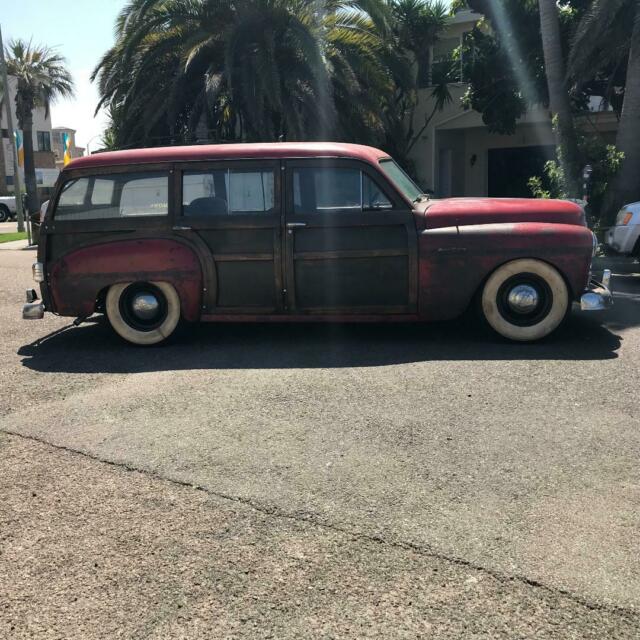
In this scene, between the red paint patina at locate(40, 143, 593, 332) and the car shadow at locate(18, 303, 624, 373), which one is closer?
the car shadow at locate(18, 303, 624, 373)

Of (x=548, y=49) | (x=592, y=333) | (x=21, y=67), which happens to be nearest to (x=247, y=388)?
(x=592, y=333)

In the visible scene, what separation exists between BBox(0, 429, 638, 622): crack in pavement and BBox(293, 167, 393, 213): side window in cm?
327

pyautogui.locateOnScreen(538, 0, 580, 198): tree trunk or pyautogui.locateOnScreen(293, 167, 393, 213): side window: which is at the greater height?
pyautogui.locateOnScreen(538, 0, 580, 198): tree trunk

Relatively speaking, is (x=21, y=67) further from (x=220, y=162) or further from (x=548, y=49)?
(x=220, y=162)

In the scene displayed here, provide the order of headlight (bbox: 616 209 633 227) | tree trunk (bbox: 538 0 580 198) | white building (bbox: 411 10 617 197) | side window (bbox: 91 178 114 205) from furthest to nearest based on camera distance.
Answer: white building (bbox: 411 10 617 197) < tree trunk (bbox: 538 0 580 198) < headlight (bbox: 616 209 633 227) < side window (bbox: 91 178 114 205)

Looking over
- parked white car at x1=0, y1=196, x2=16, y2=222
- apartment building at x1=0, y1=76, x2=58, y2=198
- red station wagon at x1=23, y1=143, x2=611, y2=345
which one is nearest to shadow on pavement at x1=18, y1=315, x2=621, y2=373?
red station wagon at x1=23, y1=143, x2=611, y2=345

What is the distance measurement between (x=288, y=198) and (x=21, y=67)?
33.0m

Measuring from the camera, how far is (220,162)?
22.5 feet

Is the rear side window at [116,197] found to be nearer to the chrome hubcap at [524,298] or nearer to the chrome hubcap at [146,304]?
the chrome hubcap at [146,304]

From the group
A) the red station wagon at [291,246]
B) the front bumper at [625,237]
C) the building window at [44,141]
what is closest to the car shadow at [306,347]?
the red station wagon at [291,246]

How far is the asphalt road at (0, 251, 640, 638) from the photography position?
278 cm

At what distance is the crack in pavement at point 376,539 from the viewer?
108 inches

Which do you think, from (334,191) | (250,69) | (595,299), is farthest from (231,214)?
(250,69)

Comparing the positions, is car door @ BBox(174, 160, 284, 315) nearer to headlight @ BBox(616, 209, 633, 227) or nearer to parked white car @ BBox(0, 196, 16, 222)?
headlight @ BBox(616, 209, 633, 227)
